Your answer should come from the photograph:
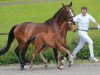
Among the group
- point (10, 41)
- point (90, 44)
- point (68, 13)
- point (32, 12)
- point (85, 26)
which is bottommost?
point (90, 44)

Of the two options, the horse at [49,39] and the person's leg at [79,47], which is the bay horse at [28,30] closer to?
the horse at [49,39]

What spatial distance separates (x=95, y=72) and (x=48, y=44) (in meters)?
1.77

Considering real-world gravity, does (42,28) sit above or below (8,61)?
above

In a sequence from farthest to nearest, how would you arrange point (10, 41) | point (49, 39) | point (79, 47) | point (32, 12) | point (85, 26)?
point (32, 12), point (79, 47), point (85, 26), point (10, 41), point (49, 39)

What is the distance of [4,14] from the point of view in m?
29.2

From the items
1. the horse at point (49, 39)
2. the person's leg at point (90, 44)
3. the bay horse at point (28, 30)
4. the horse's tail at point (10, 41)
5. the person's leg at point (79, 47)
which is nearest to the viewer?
the horse at point (49, 39)

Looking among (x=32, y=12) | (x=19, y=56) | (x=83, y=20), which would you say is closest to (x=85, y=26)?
(x=83, y=20)

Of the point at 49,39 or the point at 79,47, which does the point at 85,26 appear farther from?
the point at 49,39

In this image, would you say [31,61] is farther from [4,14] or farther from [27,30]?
[4,14]

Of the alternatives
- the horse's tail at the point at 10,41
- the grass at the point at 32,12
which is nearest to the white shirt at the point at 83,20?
the horse's tail at the point at 10,41

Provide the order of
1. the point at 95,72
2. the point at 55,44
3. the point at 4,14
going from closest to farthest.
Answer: the point at 95,72 < the point at 55,44 < the point at 4,14

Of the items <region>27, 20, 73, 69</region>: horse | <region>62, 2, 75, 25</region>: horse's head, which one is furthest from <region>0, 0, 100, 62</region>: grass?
<region>62, 2, 75, 25</region>: horse's head

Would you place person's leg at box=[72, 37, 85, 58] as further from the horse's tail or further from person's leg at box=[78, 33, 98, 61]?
the horse's tail

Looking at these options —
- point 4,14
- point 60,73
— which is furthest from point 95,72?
point 4,14
